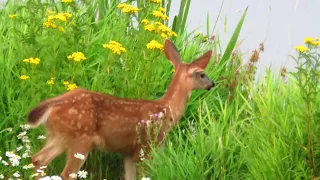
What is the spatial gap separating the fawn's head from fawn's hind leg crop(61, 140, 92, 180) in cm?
107

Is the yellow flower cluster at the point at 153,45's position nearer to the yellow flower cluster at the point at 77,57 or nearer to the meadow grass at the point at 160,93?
the meadow grass at the point at 160,93

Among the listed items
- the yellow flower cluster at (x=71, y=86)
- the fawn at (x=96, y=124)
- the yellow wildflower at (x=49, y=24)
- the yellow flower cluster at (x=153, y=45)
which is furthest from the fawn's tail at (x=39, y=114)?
the yellow flower cluster at (x=153, y=45)

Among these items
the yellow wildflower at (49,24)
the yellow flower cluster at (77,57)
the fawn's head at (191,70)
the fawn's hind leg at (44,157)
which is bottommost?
the fawn's hind leg at (44,157)

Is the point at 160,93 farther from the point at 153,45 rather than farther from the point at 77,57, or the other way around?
the point at 77,57

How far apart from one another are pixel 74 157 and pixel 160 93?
5.05 feet

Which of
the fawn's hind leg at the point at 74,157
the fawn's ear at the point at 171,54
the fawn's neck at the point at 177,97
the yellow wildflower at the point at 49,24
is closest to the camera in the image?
the fawn's hind leg at the point at 74,157

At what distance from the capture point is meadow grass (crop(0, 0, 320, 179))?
635 centimetres

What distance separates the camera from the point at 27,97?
727cm

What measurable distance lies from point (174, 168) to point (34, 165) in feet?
3.48

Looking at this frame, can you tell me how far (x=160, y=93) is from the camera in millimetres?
8039

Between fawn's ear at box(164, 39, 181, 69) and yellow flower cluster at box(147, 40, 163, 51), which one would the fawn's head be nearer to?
fawn's ear at box(164, 39, 181, 69)

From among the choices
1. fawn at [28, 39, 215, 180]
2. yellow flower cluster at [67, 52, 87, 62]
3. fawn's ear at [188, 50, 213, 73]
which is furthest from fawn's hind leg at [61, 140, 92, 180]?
fawn's ear at [188, 50, 213, 73]

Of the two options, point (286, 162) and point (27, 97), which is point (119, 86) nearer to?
point (27, 97)

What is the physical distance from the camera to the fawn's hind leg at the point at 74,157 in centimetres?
669
